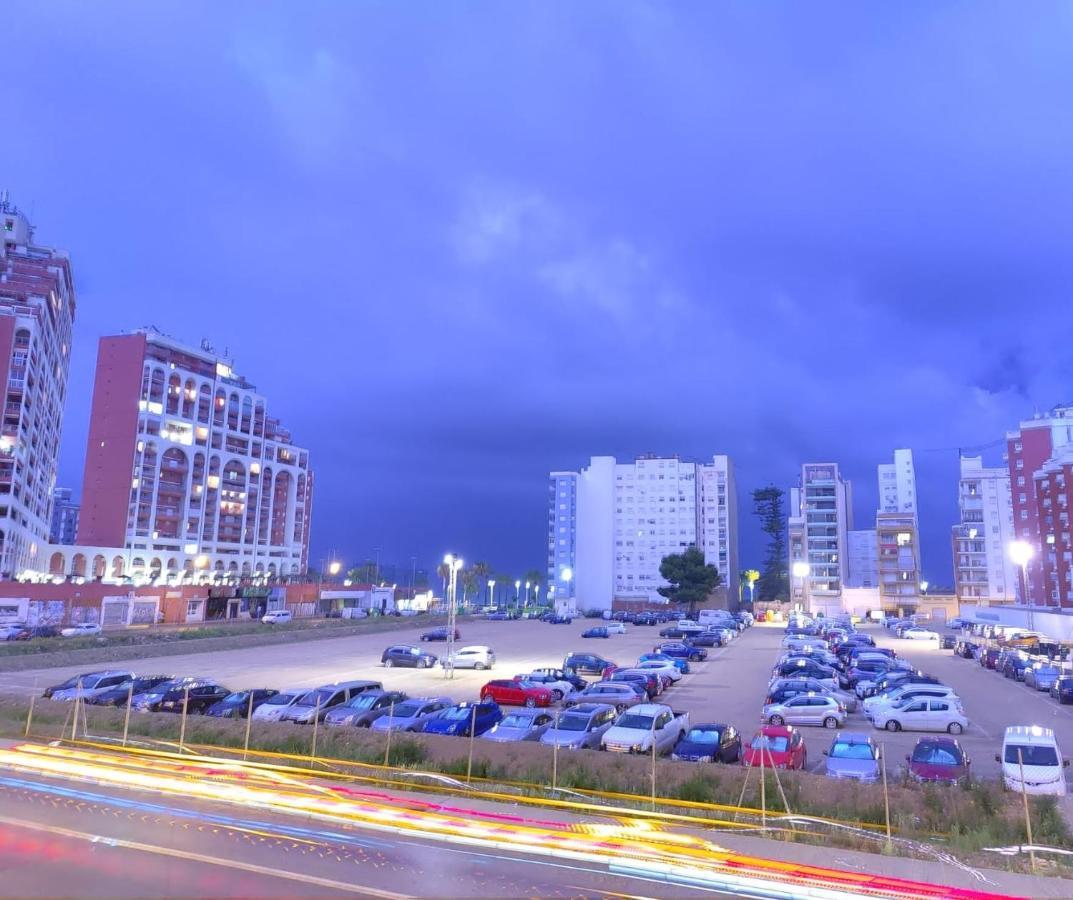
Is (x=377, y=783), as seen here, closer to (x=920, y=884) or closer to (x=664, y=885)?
(x=664, y=885)

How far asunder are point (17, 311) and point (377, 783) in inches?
3654

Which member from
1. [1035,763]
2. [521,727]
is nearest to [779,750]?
[1035,763]

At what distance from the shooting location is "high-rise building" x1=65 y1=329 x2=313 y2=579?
105688 mm

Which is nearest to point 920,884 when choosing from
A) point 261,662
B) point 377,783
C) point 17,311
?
point 377,783

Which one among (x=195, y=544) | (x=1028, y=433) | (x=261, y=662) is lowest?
(x=261, y=662)

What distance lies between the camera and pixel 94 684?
31.7m

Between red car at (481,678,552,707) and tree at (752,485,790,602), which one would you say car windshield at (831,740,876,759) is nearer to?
red car at (481,678,552,707)

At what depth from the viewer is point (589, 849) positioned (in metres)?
12.6

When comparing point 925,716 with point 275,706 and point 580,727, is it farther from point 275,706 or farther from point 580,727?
point 275,706

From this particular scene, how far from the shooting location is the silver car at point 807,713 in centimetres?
2819

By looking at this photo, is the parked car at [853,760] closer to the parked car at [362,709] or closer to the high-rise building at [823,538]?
the parked car at [362,709]

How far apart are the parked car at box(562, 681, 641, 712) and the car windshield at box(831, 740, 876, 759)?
10979mm

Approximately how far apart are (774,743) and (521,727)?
7.52 metres

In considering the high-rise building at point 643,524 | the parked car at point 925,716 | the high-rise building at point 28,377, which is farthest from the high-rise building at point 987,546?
the high-rise building at point 28,377
